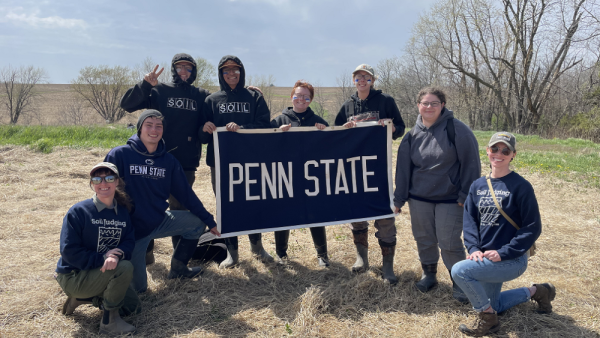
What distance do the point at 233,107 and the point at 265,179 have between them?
3.36 feet

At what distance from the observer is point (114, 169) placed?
3.27 metres

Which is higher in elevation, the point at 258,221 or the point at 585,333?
the point at 258,221

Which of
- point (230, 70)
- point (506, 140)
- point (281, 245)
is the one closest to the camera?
point (506, 140)

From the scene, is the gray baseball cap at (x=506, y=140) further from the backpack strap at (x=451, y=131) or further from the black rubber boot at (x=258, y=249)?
the black rubber boot at (x=258, y=249)

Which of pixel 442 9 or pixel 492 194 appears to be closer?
pixel 492 194

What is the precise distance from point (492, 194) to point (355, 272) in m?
2.06

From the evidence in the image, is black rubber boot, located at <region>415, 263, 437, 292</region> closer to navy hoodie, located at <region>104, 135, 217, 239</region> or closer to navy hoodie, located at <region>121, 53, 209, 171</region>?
navy hoodie, located at <region>104, 135, 217, 239</region>

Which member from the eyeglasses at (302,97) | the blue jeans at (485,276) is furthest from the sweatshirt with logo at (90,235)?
the blue jeans at (485,276)

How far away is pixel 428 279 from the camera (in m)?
4.03

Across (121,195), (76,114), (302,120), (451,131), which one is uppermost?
(76,114)

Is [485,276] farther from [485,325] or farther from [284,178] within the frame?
[284,178]

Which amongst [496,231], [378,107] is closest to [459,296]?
[496,231]

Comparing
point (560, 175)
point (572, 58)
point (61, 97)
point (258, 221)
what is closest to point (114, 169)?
point (258, 221)

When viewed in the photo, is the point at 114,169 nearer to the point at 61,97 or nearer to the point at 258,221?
the point at 258,221
